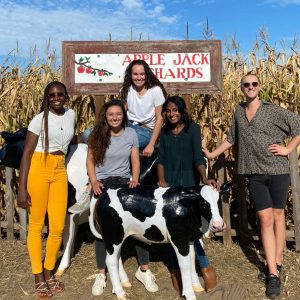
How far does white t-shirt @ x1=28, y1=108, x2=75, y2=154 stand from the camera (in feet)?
12.4

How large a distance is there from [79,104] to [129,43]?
4.30 ft

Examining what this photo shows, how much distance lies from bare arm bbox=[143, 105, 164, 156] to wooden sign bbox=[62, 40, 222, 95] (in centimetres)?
99

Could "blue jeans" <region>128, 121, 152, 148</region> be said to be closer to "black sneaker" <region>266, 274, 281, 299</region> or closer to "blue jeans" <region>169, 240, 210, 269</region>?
"blue jeans" <region>169, 240, 210, 269</region>

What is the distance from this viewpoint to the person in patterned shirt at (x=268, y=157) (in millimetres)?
3947

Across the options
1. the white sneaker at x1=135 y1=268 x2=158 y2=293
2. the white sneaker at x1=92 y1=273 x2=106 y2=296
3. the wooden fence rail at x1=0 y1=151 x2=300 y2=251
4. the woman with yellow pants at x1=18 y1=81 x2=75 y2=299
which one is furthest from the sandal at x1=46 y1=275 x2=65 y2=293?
the wooden fence rail at x1=0 y1=151 x2=300 y2=251

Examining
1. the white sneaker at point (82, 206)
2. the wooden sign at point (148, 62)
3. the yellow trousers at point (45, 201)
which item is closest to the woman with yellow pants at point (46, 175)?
the yellow trousers at point (45, 201)

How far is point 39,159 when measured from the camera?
12.5 feet

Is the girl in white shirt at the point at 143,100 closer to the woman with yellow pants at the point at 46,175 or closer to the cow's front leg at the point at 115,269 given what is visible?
the woman with yellow pants at the point at 46,175

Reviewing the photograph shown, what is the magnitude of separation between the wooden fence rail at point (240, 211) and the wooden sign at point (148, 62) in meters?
1.07

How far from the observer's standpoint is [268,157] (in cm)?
396

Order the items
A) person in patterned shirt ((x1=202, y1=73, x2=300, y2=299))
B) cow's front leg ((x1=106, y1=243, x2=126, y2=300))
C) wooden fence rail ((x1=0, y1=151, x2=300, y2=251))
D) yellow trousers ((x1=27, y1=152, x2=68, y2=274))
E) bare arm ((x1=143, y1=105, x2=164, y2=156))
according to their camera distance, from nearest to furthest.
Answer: cow's front leg ((x1=106, y1=243, x2=126, y2=300)) < yellow trousers ((x1=27, y1=152, x2=68, y2=274)) < person in patterned shirt ((x1=202, y1=73, x2=300, y2=299)) < bare arm ((x1=143, y1=105, x2=164, y2=156)) < wooden fence rail ((x1=0, y1=151, x2=300, y2=251))

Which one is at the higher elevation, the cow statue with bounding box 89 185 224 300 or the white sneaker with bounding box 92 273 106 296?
the cow statue with bounding box 89 185 224 300

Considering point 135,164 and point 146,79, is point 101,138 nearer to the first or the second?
point 135,164

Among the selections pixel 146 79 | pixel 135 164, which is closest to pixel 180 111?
pixel 135 164
